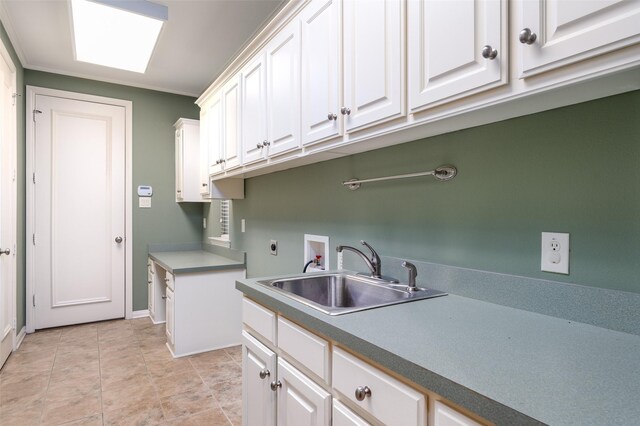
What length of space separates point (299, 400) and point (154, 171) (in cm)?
357

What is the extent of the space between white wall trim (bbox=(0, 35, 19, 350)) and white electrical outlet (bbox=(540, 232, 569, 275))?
342 cm

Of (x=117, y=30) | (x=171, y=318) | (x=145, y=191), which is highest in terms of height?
(x=117, y=30)

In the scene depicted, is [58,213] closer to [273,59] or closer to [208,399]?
[208,399]

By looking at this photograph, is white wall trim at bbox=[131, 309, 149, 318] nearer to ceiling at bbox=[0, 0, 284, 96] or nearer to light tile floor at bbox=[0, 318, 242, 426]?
light tile floor at bbox=[0, 318, 242, 426]

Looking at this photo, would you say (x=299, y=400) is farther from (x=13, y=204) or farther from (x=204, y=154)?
(x=13, y=204)

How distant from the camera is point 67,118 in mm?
3650

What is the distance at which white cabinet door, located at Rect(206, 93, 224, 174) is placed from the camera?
2814mm

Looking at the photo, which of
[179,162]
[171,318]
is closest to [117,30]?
[179,162]

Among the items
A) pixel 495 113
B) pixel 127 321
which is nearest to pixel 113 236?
pixel 127 321

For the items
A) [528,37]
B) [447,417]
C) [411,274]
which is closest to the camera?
[447,417]

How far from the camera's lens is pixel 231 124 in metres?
2.61

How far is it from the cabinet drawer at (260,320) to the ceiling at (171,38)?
80.7 inches

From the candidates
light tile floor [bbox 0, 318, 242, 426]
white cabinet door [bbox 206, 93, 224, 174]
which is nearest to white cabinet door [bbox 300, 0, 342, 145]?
white cabinet door [bbox 206, 93, 224, 174]

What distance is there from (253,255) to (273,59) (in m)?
1.60
